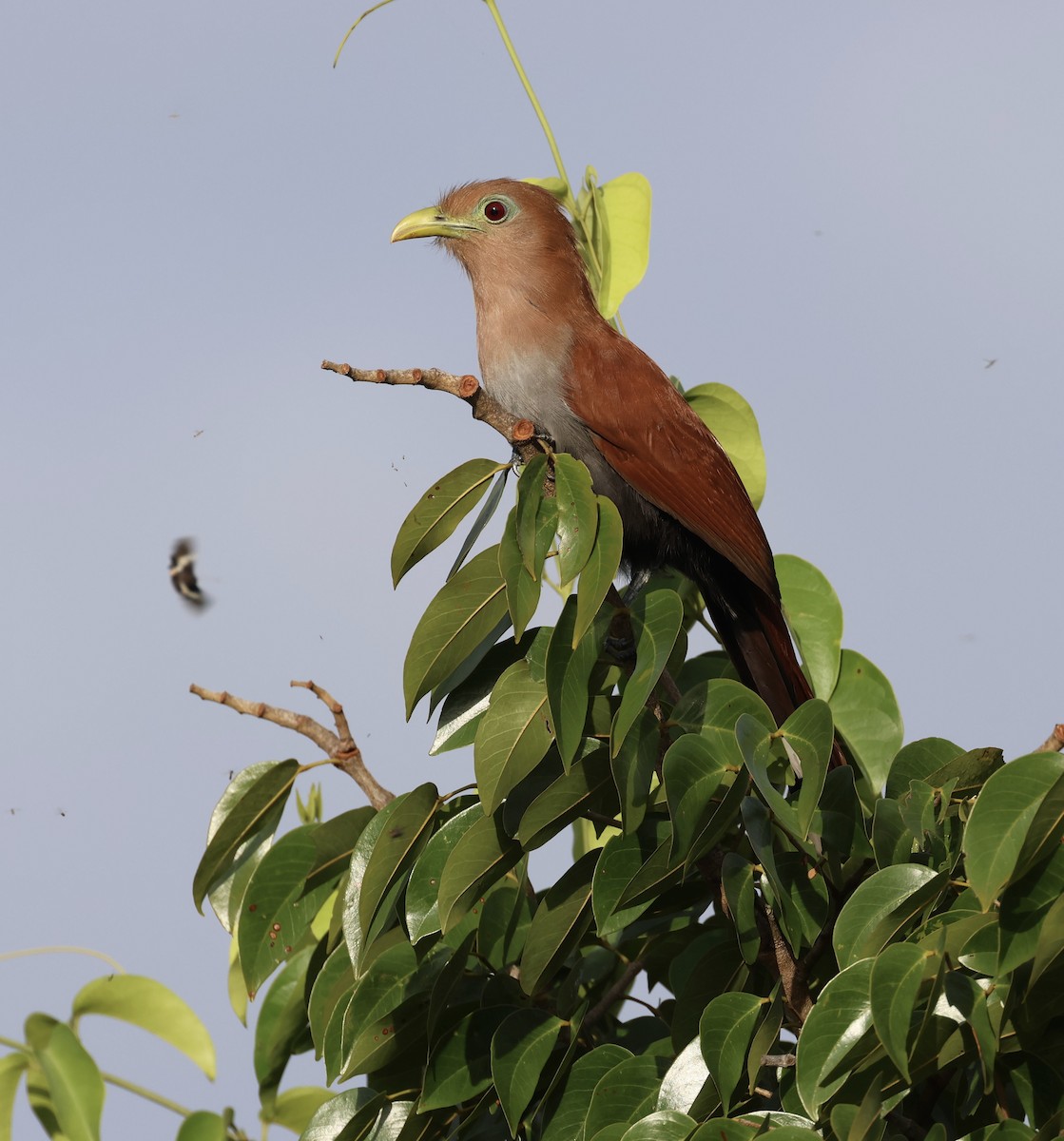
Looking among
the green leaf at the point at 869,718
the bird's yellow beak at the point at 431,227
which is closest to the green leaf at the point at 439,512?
the green leaf at the point at 869,718

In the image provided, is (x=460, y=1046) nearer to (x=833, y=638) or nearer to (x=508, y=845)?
(x=508, y=845)

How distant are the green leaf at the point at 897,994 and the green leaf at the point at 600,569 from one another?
2.14ft

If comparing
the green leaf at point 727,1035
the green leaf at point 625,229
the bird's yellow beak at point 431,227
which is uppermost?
the bird's yellow beak at point 431,227

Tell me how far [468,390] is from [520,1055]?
3.95 feet

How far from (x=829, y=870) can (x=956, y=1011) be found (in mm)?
376

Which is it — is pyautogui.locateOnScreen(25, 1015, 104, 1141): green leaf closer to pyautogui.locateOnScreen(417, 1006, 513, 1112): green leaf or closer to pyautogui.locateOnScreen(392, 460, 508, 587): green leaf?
pyautogui.locateOnScreen(417, 1006, 513, 1112): green leaf

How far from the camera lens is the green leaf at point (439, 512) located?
2330mm

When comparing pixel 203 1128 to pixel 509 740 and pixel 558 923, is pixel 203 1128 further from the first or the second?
pixel 509 740

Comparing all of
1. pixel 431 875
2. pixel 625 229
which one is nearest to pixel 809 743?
pixel 431 875

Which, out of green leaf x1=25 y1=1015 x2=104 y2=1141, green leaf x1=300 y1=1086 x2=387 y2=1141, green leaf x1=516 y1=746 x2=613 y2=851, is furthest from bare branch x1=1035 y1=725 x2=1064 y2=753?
green leaf x1=25 y1=1015 x2=104 y2=1141

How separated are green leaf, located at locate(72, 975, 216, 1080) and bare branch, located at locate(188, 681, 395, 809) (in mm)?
674

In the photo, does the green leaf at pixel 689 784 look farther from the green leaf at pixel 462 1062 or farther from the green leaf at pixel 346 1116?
the green leaf at pixel 346 1116

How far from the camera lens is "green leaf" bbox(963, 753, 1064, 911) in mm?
1670

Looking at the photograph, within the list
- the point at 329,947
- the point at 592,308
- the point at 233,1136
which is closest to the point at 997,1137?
the point at 329,947
